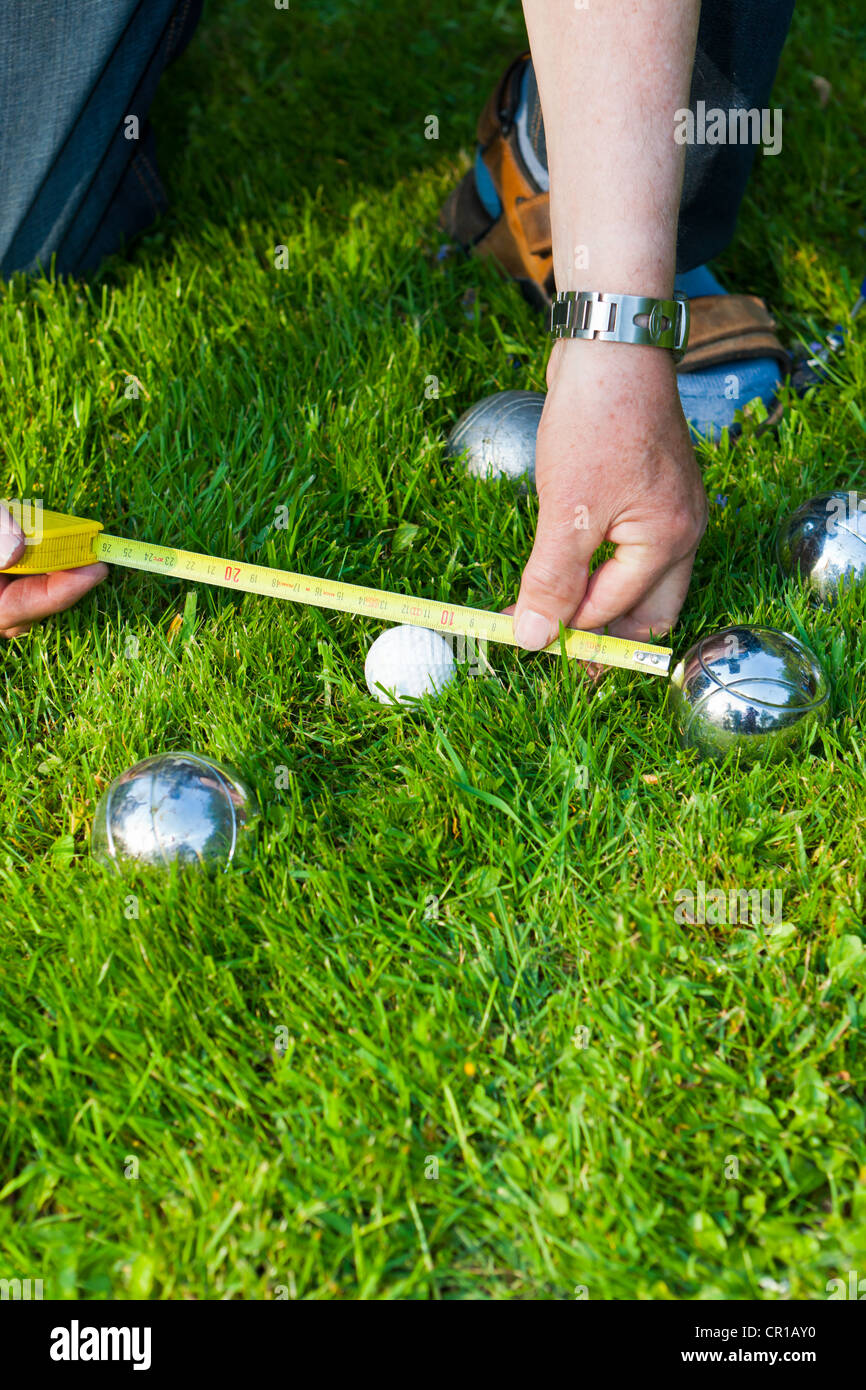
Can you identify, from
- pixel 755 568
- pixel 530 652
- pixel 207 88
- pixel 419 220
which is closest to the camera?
pixel 530 652

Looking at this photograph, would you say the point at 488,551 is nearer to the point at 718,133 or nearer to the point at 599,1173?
the point at 718,133

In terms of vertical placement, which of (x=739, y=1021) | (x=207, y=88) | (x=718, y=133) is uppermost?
(x=207, y=88)

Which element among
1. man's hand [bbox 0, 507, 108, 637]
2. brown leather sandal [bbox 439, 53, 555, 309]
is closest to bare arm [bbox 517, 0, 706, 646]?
man's hand [bbox 0, 507, 108, 637]

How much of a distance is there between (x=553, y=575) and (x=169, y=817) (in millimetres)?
1031

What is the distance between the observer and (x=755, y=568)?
10.7ft


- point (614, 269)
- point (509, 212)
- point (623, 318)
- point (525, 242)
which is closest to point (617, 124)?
point (614, 269)

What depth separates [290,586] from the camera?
3.09 metres

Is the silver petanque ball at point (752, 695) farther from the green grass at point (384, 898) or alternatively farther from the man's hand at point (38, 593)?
the man's hand at point (38, 593)

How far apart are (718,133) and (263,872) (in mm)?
2792

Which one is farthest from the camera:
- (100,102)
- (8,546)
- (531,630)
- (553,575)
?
(100,102)

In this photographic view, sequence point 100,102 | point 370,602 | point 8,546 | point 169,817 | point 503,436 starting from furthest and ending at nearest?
1. point 100,102
2. point 503,436
3. point 370,602
4. point 8,546
5. point 169,817

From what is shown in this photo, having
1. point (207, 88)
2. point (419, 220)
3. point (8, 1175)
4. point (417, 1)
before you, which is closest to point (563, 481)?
point (8, 1175)

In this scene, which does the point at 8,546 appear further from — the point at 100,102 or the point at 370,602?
the point at 100,102

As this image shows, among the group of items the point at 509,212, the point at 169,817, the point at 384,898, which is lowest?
the point at 384,898
